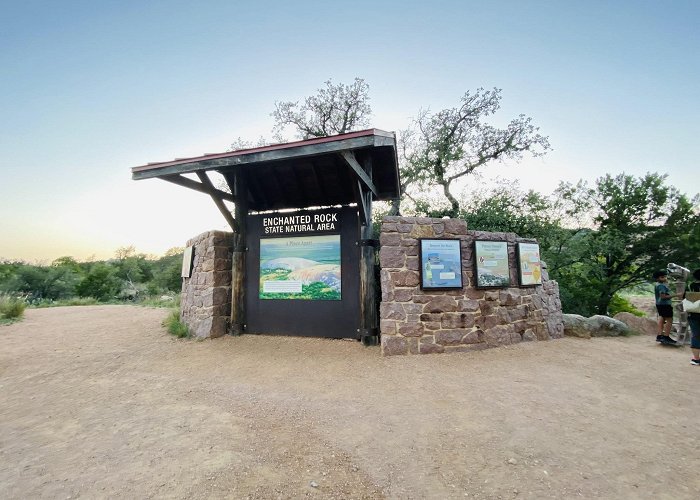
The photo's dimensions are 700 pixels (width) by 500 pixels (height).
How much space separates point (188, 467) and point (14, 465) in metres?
1.48

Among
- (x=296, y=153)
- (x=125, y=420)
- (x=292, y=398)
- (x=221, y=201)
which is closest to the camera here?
(x=125, y=420)

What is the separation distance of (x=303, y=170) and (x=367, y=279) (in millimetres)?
3242

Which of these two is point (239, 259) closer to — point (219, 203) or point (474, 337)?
point (219, 203)

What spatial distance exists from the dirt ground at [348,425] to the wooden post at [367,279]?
0.48 meters

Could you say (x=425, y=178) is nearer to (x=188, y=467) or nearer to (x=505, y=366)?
(x=505, y=366)

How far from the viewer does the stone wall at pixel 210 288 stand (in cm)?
684

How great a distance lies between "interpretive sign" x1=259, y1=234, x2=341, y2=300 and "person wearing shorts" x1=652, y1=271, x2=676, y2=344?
289 inches

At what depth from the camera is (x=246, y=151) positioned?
6.04 metres

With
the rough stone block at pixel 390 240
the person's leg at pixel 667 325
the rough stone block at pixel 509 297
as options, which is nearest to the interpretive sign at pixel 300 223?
the rough stone block at pixel 390 240

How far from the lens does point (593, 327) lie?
7.71 meters

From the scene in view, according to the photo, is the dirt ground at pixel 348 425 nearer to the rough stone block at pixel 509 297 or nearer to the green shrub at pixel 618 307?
the rough stone block at pixel 509 297

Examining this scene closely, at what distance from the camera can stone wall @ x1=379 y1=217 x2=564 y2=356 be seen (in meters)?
5.68

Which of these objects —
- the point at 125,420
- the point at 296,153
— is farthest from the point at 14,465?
the point at 296,153

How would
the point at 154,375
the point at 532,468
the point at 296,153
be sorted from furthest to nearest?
the point at 296,153 < the point at 154,375 < the point at 532,468
